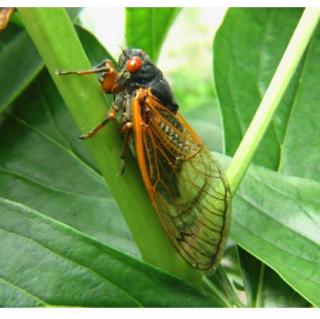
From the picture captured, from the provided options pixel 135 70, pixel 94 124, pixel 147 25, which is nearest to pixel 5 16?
pixel 94 124

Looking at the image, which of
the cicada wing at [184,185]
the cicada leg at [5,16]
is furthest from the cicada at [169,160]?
the cicada leg at [5,16]

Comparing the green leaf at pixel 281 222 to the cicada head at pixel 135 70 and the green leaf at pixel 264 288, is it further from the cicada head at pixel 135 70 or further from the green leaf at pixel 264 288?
the cicada head at pixel 135 70

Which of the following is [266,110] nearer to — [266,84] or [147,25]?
[266,84]

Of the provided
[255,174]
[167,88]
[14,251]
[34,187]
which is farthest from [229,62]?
[14,251]

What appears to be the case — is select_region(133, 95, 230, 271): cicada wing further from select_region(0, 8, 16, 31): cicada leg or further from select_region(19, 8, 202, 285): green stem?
select_region(0, 8, 16, 31): cicada leg

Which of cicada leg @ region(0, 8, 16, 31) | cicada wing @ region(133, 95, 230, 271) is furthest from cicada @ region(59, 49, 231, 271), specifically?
cicada leg @ region(0, 8, 16, 31)

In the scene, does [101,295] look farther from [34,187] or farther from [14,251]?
[34,187]
